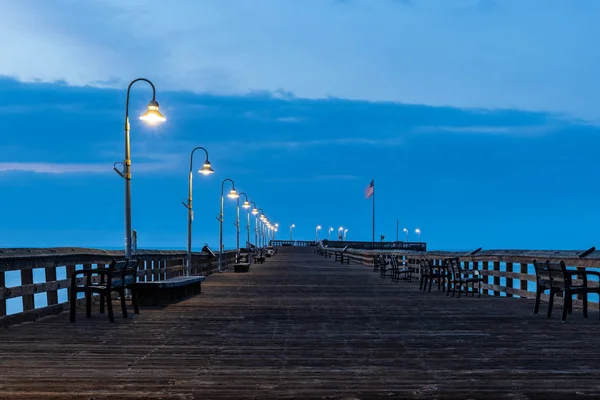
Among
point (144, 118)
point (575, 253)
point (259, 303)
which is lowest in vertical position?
point (259, 303)

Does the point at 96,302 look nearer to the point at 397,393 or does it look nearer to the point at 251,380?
the point at 251,380

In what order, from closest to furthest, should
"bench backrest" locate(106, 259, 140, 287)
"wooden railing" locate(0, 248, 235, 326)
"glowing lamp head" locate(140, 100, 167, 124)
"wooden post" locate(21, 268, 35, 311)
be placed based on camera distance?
1. "wooden railing" locate(0, 248, 235, 326)
2. "wooden post" locate(21, 268, 35, 311)
3. "bench backrest" locate(106, 259, 140, 287)
4. "glowing lamp head" locate(140, 100, 167, 124)

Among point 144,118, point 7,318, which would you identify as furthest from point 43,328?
point 144,118

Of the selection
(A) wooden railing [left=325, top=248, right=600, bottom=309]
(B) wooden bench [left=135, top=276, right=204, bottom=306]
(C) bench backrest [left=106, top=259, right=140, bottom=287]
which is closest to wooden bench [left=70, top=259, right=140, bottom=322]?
(C) bench backrest [left=106, top=259, right=140, bottom=287]

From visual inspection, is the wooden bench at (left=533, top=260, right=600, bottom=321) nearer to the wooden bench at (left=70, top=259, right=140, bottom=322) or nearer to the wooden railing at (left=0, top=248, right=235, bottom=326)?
the wooden bench at (left=70, top=259, right=140, bottom=322)

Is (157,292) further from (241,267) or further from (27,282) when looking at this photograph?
(241,267)

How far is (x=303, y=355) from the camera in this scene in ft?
26.3

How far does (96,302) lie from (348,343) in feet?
25.8

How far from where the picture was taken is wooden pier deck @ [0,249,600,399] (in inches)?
243

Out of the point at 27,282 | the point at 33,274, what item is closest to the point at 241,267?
the point at 33,274

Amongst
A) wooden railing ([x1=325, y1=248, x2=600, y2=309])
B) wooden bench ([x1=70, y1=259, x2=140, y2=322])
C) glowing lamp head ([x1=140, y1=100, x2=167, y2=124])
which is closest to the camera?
wooden bench ([x1=70, y1=259, x2=140, y2=322])

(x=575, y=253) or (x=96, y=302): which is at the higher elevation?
(x=575, y=253)

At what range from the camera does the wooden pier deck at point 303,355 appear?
6.16m

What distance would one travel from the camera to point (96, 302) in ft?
49.5
